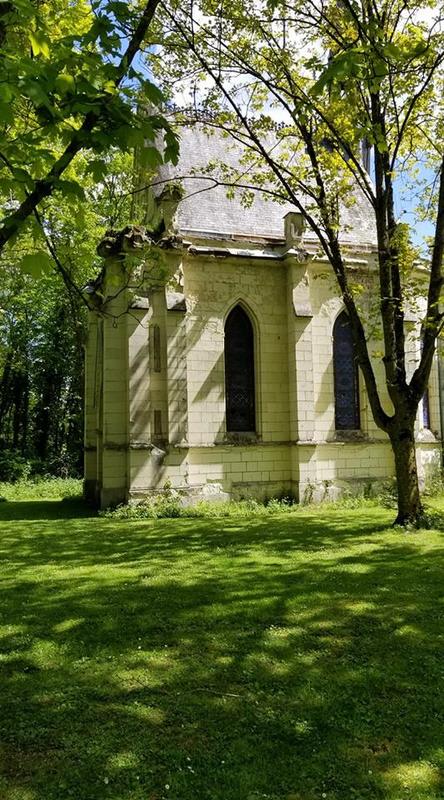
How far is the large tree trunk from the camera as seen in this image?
1025 centimetres

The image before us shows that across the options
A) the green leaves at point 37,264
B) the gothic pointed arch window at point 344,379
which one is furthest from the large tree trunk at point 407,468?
the green leaves at point 37,264

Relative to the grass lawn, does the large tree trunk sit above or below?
above

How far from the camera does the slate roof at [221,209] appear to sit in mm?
15469

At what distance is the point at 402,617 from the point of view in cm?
542

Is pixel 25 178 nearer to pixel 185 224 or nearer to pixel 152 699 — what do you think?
pixel 152 699

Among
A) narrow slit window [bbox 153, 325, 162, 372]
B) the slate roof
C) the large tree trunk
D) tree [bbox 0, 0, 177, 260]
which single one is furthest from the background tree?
tree [bbox 0, 0, 177, 260]

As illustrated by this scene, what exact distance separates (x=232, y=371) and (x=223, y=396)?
2.94 ft

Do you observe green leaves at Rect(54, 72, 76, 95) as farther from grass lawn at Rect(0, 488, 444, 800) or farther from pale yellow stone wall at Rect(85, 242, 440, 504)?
pale yellow stone wall at Rect(85, 242, 440, 504)

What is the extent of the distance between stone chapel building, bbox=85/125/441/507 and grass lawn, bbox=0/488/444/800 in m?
5.70

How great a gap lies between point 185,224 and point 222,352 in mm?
3705

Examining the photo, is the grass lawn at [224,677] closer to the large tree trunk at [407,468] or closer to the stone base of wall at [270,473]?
the large tree trunk at [407,468]

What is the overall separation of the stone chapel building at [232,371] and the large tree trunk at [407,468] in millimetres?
4386

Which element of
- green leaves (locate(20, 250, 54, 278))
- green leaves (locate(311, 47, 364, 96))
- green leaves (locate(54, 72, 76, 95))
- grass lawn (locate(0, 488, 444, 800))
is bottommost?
grass lawn (locate(0, 488, 444, 800))

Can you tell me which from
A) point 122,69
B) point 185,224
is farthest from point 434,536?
point 185,224
